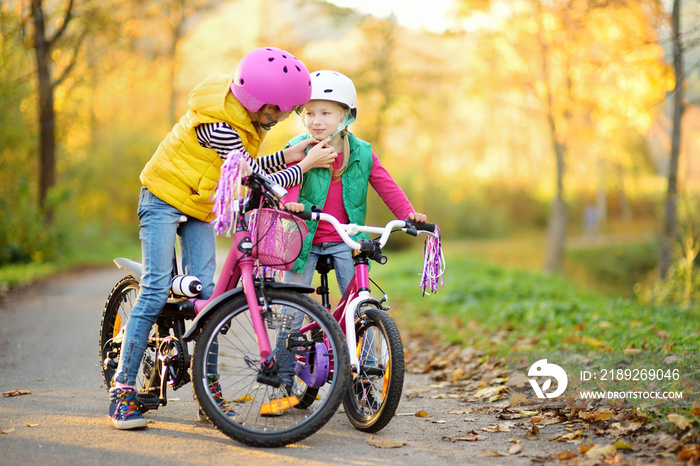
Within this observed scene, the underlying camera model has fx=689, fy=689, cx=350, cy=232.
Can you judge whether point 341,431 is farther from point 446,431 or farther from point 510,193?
point 510,193

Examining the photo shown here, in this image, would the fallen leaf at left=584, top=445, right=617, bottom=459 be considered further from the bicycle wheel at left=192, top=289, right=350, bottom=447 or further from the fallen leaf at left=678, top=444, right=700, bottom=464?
the bicycle wheel at left=192, top=289, right=350, bottom=447

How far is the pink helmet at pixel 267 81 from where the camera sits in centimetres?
345

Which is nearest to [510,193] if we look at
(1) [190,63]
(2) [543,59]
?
(1) [190,63]

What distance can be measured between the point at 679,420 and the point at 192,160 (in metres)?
2.79

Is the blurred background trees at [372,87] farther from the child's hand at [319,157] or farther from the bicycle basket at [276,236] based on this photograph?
the bicycle basket at [276,236]

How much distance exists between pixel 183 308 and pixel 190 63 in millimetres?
24164

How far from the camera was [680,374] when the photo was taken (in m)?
4.29

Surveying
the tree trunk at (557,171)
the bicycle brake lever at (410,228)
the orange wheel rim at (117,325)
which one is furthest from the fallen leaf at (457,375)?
the tree trunk at (557,171)

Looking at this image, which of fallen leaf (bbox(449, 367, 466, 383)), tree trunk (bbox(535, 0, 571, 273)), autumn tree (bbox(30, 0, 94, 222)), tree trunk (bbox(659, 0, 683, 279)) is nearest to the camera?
fallen leaf (bbox(449, 367, 466, 383))

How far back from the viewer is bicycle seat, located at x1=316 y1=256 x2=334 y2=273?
13.2 feet

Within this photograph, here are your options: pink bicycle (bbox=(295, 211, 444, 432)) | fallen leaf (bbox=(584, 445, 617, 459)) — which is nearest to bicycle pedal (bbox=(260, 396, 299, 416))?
pink bicycle (bbox=(295, 211, 444, 432))

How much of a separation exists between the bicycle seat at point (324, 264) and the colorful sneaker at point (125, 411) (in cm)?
124

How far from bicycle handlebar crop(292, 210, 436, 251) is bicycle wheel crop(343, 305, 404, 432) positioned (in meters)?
0.39

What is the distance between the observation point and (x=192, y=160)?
3645mm
